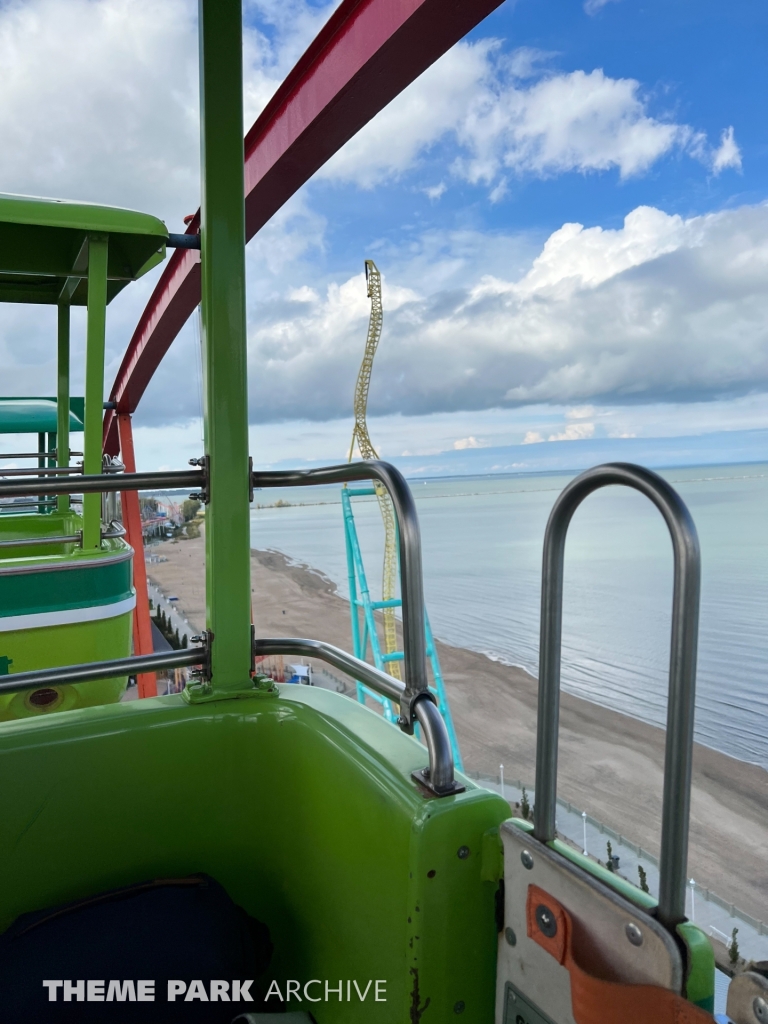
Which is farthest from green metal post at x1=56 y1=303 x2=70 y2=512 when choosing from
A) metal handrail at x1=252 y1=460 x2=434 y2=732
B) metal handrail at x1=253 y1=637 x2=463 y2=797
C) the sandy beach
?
metal handrail at x1=252 y1=460 x2=434 y2=732

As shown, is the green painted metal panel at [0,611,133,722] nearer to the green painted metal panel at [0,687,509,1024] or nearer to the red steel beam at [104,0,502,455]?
the green painted metal panel at [0,687,509,1024]

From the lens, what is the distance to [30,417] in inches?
177

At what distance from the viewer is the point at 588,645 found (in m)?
14.5

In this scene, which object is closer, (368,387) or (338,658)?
(338,658)

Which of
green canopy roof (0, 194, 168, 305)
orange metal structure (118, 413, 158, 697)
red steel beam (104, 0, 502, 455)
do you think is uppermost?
red steel beam (104, 0, 502, 455)

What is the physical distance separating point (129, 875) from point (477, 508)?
40055mm

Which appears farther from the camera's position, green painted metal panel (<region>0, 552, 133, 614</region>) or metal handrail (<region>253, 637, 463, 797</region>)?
green painted metal panel (<region>0, 552, 133, 614</region>)

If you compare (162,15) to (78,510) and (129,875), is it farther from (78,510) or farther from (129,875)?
(78,510)

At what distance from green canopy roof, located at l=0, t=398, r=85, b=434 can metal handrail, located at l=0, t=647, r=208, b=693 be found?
3.53 meters

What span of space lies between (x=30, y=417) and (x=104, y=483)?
13.1 feet

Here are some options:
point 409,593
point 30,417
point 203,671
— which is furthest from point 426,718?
point 30,417

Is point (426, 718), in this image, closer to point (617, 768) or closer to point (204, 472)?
point (204, 472)

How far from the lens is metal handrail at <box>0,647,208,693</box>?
1.01 metres

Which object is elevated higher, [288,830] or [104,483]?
[104,483]
